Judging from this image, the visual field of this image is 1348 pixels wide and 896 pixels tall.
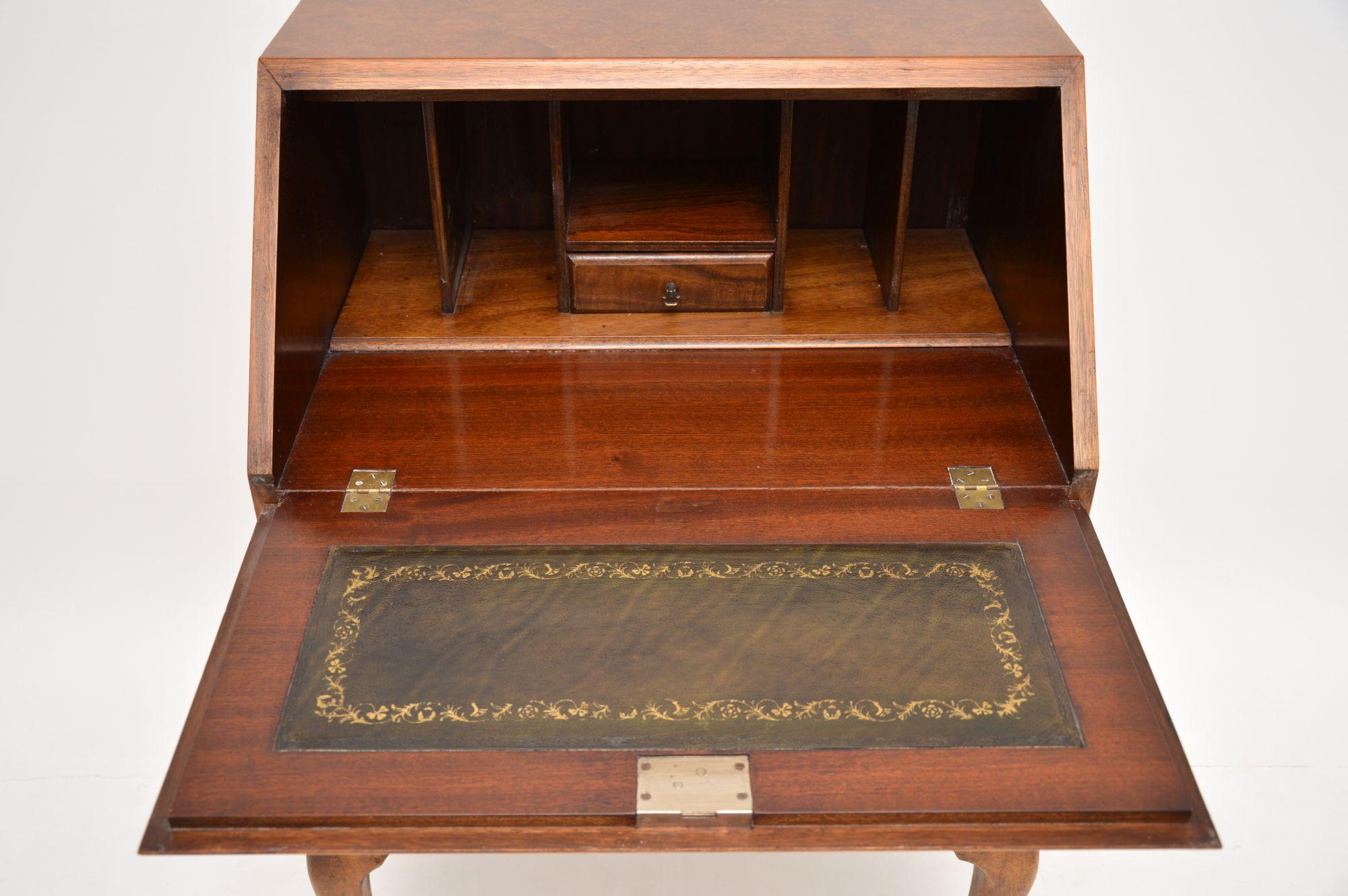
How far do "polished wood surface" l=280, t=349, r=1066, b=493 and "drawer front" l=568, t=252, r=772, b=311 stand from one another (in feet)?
0.38

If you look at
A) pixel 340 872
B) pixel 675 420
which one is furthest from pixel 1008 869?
pixel 340 872

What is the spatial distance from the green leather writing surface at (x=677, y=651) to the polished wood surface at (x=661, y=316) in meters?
0.50

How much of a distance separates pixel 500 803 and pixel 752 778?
29cm

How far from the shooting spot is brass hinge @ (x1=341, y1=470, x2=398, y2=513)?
1921 millimetres

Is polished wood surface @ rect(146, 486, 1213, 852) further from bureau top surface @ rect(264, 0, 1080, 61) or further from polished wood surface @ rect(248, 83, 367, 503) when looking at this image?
bureau top surface @ rect(264, 0, 1080, 61)

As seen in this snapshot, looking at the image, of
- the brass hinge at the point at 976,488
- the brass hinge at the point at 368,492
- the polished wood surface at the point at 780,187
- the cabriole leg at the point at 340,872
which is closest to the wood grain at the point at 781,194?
the polished wood surface at the point at 780,187

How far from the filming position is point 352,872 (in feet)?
6.12

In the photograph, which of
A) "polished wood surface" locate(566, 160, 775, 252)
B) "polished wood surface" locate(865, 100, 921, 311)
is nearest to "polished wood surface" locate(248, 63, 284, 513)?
"polished wood surface" locate(566, 160, 775, 252)

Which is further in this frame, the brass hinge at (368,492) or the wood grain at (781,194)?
the wood grain at (781,194)

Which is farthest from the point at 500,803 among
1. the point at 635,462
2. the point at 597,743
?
the point at 635,462

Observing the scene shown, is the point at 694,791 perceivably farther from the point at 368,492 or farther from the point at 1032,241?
the point at 1032,241

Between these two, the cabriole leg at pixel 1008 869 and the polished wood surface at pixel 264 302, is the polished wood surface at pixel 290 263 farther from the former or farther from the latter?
the cabriole leg at pixel 1008 869

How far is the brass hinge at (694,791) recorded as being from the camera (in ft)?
5.07

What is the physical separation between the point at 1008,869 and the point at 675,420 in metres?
0.82
